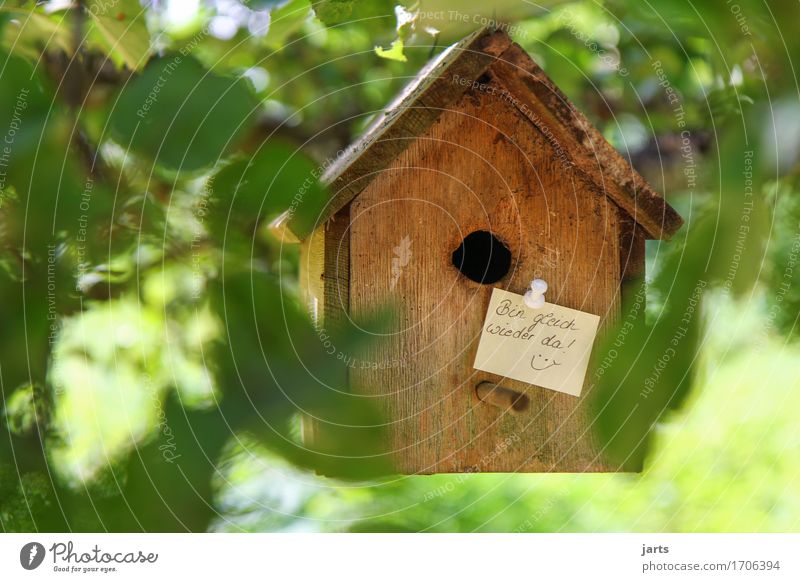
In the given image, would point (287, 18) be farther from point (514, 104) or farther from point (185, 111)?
point (514, 104)

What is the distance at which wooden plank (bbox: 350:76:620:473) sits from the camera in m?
1.25

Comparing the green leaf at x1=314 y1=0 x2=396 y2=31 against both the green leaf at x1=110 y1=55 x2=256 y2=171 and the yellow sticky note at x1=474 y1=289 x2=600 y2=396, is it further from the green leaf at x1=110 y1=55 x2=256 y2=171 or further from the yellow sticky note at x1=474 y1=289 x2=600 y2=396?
the yellow sticky note at x1=474 y1=289 x2=600 y2=396

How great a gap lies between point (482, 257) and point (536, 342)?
14cm

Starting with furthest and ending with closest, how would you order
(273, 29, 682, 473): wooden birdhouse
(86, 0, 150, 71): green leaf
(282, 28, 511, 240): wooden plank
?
1. (86, 0, 150, 71): green leaf
2. (273, 29, 682, 473): wooden birdhouse
3. (282, 28, 511, 240): wooden plank

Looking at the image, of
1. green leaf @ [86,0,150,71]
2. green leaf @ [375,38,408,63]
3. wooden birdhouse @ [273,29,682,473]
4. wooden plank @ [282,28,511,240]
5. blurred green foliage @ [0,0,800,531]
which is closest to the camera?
wooden plank @ [282,28,511,240]

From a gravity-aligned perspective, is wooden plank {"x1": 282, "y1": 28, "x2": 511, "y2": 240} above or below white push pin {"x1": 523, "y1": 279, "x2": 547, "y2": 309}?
above

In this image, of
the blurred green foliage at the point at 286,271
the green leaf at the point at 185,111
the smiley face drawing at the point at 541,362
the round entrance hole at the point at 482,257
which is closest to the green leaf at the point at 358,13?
the blurred green foliage at the point at 286,271

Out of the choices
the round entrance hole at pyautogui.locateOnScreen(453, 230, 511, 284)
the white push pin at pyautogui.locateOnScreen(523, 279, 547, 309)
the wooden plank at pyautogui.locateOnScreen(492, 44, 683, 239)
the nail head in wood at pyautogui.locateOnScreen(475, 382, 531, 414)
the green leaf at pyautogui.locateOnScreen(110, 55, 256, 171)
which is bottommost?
the nail head in wood at pyautogui.locateOnScreen(475, 382, 531, 414)

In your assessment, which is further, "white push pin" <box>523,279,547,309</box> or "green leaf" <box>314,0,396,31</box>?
"green leaf" <box>314,0,396,31</box>

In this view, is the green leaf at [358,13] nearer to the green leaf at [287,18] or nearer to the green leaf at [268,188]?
the green leaf at [287,18]

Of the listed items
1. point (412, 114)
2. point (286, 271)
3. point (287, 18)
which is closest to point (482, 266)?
point (412, 114)

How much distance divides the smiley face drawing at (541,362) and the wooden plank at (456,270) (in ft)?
0.10

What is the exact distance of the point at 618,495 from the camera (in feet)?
5.55

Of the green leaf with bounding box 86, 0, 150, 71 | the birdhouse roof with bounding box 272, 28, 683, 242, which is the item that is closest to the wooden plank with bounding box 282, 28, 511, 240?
the birdhouse roof with bounding box 272, 28, 683, 242
